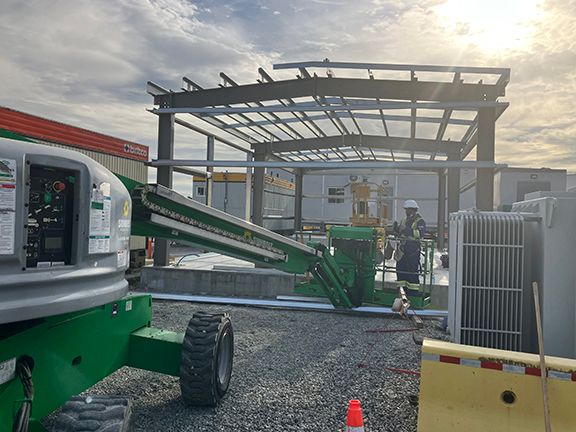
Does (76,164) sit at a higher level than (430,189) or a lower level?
lower

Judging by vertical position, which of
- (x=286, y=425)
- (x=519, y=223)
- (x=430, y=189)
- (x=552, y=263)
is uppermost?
(x=430, y=189)

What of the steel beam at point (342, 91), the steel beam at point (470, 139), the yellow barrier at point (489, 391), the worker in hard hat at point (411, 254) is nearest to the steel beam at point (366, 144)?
the steel beam at point (470, 139)

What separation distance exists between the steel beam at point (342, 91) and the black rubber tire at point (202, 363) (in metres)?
7.42

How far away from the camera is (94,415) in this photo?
2758 mm

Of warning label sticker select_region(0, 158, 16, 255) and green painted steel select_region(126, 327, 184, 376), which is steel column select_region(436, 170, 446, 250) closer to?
green painted steel select_region(126, 327, 184, 376)

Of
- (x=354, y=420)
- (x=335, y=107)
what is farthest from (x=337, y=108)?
(x=354, y=420)

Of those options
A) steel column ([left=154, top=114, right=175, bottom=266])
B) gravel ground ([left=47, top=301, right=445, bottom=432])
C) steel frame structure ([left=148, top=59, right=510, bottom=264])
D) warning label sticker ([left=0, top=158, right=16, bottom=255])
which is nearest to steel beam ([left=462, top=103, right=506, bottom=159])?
steel frame structure ([left=148, top=59, right=510, bottom=264])

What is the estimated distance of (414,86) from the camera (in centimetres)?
1043

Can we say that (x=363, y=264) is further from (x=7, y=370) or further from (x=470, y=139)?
(x=7, y=370)

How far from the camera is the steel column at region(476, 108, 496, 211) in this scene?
397 inches

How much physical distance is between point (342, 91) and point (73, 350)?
8820 mm

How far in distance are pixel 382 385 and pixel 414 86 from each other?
7.16 meters

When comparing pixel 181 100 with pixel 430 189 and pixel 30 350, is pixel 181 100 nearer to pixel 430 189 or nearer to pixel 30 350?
pixel 30 350

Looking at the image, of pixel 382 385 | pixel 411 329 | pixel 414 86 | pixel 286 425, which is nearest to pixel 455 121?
pixel 414 86
